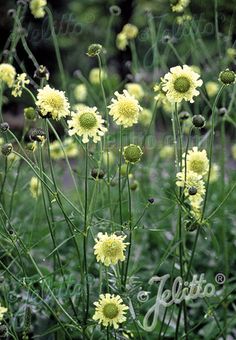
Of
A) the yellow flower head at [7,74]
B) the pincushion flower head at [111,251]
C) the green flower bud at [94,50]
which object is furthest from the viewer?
the yellow flower head at [7,74]

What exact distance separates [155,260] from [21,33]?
3.11 feet

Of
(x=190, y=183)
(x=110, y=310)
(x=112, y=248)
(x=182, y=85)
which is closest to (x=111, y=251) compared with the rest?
(x=112, y=248)

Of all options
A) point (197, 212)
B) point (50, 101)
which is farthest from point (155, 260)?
point (50, 101)

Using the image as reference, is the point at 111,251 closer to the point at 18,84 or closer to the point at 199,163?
the point at 199,163

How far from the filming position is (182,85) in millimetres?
1421

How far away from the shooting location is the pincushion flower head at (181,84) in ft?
4.66

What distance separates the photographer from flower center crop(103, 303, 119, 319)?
140 centimetres

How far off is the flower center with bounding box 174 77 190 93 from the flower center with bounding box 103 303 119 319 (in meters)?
0.46

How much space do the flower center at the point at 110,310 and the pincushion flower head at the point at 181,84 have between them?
0.43 meters

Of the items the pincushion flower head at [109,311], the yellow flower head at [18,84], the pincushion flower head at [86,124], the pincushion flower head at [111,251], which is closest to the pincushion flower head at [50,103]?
the pincushion flower head at [86,124]

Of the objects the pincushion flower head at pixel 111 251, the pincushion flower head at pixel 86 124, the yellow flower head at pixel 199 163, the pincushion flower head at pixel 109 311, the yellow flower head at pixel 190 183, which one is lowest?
the pincushion flower head at pixel 109 311

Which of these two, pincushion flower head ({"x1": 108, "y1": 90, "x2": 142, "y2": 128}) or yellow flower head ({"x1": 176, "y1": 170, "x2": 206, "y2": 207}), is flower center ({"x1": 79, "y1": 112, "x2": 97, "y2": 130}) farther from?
yellow flower head ({"x1": 176, "y1": 170, "x2": 206, "y2": 207})

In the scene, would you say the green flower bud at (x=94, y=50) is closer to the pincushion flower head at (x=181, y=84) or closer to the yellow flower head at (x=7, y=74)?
the pincushion flower head at (x=181, y=84)

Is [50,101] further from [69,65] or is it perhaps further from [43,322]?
[69,65]
